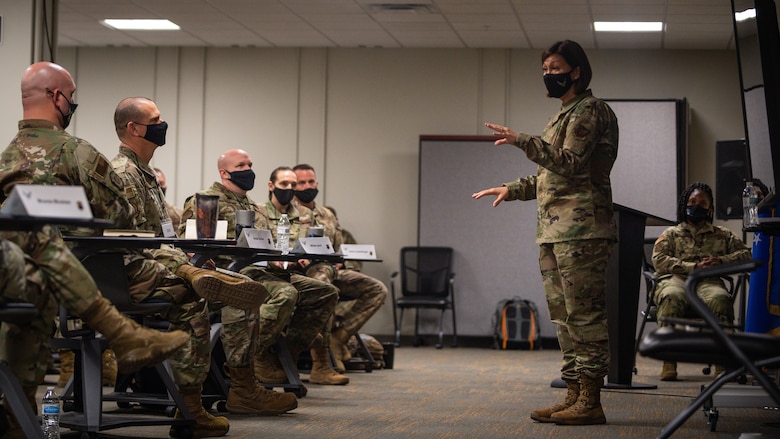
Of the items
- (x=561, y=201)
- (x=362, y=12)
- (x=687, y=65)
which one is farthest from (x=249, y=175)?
(x=687, y=65)

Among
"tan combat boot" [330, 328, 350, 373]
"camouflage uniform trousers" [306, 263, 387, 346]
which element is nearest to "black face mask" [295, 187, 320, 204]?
"camouflage uniform trousers" [306, 263, 387, 346]

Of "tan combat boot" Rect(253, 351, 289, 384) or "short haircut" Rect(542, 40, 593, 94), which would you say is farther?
"tan combat boot" Rect(253, 351, 289, 384)

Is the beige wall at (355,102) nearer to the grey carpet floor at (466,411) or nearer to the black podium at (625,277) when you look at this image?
the grey carpet floor at (466,411)

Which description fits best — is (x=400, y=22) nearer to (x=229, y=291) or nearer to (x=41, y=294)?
(x=229, y=291)

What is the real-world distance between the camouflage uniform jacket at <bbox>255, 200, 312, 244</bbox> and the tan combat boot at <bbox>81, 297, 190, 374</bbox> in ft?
10.7

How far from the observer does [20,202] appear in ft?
9.96

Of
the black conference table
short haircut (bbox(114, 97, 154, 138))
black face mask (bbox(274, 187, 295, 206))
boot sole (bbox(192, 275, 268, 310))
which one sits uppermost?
short haircut (bbox(114, 97, 154, 138))

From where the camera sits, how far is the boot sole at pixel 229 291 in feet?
13.4

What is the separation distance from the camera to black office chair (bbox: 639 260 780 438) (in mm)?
3066

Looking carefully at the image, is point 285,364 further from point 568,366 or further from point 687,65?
point 687,65

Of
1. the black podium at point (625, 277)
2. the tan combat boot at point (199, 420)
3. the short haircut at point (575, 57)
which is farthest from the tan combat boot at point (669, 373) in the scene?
the tan combat boot at point (199, 420)

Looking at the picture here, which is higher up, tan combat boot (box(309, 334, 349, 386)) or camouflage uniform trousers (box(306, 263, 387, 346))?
camouflage uniform trousers (box(306, 263, 387, 346))

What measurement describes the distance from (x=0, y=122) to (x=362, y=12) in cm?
379

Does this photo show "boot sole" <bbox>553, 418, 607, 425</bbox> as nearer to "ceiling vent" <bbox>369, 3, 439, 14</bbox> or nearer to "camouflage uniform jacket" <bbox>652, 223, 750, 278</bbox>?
"camouflage uniform jacket" <bbox>652, 223, 750, 278</bbox>
